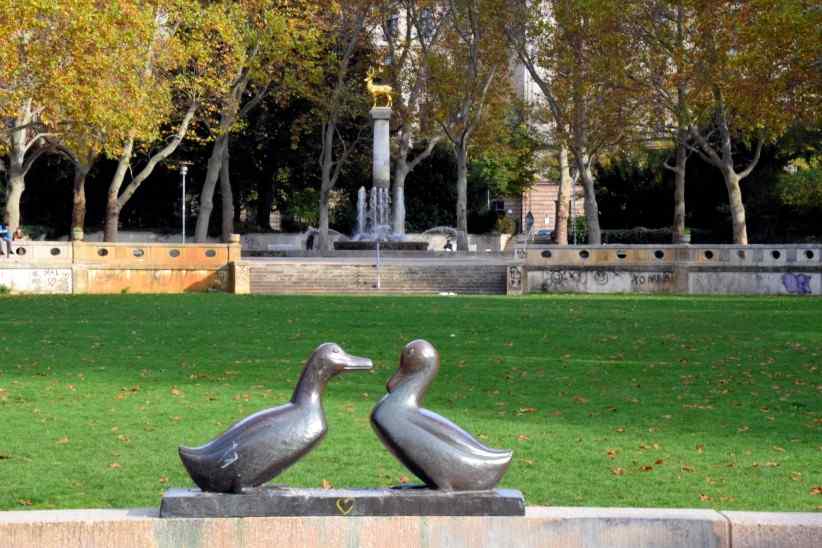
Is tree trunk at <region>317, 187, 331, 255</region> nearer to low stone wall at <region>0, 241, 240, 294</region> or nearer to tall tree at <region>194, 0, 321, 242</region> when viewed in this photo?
tall tree at <region>194, 0, 321, 242</region>

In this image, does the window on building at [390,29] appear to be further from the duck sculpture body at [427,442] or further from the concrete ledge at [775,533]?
the concrete ledge at [775,533]

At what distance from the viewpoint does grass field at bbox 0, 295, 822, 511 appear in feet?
34.5

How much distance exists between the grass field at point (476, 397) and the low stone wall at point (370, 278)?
11.4 meters

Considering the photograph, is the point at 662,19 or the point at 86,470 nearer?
the point at 86,470

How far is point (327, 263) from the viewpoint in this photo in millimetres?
42375

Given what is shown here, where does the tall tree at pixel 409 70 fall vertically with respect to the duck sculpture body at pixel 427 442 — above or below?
above

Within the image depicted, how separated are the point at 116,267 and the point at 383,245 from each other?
14.6m

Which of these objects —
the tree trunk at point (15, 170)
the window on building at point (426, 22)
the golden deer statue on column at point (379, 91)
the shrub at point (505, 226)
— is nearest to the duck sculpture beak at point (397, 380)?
the tree trunk at point (15, 170)

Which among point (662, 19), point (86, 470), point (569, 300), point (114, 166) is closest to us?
point (86, 470)

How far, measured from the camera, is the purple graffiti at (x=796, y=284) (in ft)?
130

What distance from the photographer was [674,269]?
1581 inches

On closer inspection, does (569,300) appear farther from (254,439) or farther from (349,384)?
(254,439)

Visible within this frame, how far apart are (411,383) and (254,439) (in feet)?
2.67

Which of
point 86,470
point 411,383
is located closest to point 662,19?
point 86,470
